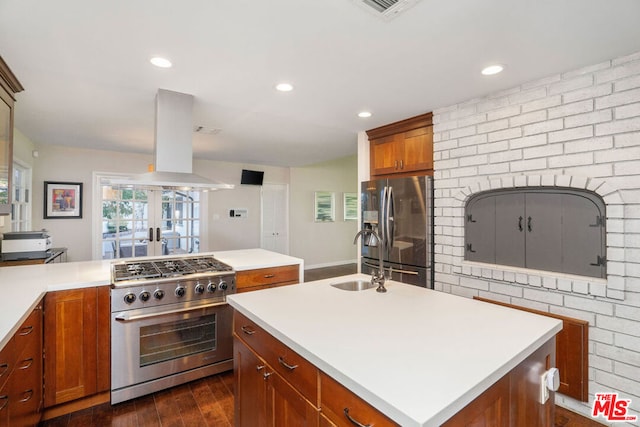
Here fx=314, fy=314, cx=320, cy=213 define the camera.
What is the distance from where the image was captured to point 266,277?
116 inches

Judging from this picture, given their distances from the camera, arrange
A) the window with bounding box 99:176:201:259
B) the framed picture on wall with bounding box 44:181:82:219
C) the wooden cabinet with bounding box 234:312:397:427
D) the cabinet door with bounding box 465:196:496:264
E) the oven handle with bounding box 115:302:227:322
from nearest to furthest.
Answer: the wooden cabinet with bounding box 234:312:397:427, the oven handle with bounding box 115:302:227:322, the cabinet door with bounding box 465:196:496:264, the framed picture on wall with bounding box 44:181:82:219, the window with bounding box 99:176:201:259

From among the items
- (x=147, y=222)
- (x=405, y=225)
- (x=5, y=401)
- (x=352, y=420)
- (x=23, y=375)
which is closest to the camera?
(x=352, y=420)

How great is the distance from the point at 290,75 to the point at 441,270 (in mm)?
2223

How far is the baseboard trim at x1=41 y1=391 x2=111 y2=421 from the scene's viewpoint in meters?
2.12

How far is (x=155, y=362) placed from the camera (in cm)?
241

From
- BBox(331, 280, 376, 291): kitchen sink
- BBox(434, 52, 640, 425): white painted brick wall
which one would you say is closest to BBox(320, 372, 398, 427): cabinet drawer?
BBox(331, 280, 376, 291): kitchen sink

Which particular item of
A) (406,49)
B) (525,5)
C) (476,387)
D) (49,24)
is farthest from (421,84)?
(49,24)

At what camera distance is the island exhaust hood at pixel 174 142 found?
256 centimetres

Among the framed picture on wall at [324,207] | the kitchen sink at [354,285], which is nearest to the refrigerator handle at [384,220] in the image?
the kitchen sink at [354,285]

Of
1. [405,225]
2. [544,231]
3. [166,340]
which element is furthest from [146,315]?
[544,231]

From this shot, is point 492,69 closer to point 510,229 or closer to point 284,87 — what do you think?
point 510,229

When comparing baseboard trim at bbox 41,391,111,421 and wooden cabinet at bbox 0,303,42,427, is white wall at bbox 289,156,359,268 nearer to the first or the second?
baseboard trim at bbox 41,391,111,421

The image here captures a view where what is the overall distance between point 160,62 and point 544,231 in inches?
119

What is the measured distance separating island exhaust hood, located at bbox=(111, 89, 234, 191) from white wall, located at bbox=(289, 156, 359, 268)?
442 centimetres
